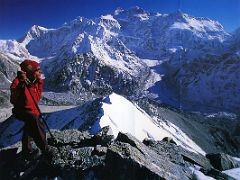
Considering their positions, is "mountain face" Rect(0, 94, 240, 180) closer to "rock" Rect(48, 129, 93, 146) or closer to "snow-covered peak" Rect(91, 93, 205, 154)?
"rock" Rect(48, 129, 93, 146)

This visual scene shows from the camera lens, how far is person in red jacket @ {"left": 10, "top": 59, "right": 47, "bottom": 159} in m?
13.6

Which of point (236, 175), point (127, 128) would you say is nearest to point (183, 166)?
point (236, 175)

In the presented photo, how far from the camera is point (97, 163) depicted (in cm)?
1491

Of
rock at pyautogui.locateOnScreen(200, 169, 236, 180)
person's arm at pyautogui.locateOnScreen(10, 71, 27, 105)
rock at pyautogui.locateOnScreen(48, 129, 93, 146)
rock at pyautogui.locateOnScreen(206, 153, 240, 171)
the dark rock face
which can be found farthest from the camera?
rock at pyautogui.locateOnScreen(206, 153, 240, 171)

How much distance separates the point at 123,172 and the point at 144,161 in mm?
843

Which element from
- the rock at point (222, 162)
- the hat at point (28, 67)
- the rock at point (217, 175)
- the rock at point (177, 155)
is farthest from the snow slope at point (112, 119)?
the hat at point (28, 67)

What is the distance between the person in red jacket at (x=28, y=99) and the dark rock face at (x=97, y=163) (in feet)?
2.66

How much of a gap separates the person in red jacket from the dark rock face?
812 millimetres

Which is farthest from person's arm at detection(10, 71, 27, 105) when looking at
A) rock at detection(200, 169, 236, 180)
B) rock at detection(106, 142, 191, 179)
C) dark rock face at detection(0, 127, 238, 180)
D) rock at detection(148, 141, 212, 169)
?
rock at detection(200, 169, 236, 180)

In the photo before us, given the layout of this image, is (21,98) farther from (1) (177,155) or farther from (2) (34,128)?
(1) (177,155)

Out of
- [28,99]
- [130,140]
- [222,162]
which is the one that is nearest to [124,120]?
[222,162]

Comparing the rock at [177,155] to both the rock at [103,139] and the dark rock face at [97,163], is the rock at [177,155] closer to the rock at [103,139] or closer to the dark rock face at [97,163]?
the dark rock face at [97,163]

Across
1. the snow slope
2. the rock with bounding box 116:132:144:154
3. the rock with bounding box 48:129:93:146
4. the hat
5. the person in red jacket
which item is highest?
the hat

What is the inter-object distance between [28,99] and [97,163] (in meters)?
3.40
